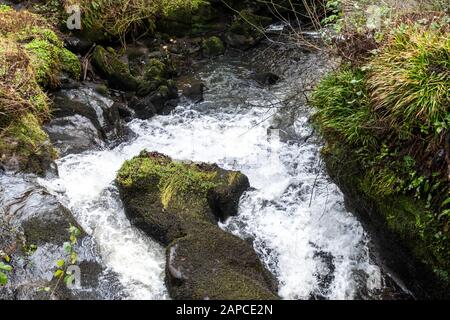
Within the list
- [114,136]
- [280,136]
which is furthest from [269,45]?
[114,136]

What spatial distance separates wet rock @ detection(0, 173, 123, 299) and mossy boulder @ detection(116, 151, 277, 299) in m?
0.84

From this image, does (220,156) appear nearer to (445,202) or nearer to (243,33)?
(445,202)

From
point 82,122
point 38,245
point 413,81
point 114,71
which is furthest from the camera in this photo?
point 114,71

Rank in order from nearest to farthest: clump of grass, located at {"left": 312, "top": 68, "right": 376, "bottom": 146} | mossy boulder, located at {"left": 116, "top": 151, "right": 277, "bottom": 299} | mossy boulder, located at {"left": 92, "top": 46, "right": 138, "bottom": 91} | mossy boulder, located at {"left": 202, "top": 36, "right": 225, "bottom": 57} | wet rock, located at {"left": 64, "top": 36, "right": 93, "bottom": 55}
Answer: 1. mossy boulder, located at {"left": 116, "top": 151, "right": 277, "bottom": 299}
2. clump of grass, located at {"left": 312, "top": 68, "right": 376, "bottom": 146}
3. mossy boulder, located at {"left": 92, "top": 46, "right": 138, "bottom": 91}
4. wet rock, located at {"left": 64, "top": 36, "right": 93, "bottom": 55}
5. mossy boulder, located at {"left": 202, "top": 36, "right": 225, "bottom": 57}

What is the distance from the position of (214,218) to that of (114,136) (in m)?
3.03

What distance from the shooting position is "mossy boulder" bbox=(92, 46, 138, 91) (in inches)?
371

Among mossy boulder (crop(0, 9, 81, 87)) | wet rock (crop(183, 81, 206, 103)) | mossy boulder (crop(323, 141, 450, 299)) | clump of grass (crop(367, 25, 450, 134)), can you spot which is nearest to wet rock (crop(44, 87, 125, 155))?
mossy boulder (crop(0, 9, 81, 87))

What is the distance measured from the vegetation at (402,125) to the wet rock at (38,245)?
3308mm

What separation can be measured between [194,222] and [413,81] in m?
3.08

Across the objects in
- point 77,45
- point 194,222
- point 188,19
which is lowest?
point 194,222

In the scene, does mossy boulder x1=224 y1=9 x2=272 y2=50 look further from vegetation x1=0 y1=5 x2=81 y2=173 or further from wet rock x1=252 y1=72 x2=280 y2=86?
vegetation x1=0 y1=5 x2=81 y2=173

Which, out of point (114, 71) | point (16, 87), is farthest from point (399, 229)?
point (114, 71)

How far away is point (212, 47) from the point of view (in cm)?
1141

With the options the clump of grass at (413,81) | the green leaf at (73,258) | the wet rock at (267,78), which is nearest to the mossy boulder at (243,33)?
the wet rock at (267,78)
